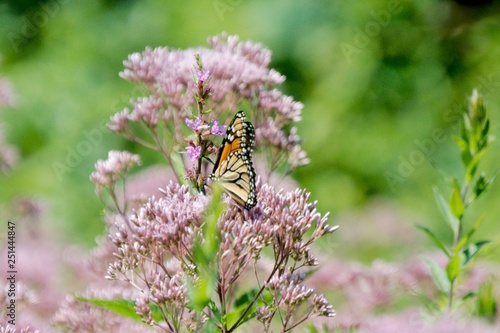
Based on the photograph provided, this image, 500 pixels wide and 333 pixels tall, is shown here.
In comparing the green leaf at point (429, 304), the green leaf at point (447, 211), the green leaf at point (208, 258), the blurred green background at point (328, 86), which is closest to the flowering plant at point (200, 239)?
the green leaf at point (208, 258)

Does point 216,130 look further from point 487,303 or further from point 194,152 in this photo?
point 487,303

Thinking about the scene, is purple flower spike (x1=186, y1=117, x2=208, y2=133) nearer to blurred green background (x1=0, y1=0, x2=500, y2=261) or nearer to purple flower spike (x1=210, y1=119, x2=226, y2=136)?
purple flower spike (x1=210, y1=119, x2=226, y2=136)

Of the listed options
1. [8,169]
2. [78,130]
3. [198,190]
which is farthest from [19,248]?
[78,130]

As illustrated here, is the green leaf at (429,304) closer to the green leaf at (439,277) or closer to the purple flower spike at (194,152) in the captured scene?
the green leaf at (439,277)

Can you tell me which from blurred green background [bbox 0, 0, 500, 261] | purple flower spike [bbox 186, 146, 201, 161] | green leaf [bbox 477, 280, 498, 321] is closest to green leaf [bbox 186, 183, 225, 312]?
purple flower spike [bbox 186, 146, 201, 161]

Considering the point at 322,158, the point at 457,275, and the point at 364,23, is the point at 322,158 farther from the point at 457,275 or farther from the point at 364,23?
the point at 457,275

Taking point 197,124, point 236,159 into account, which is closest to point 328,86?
point 236,159
